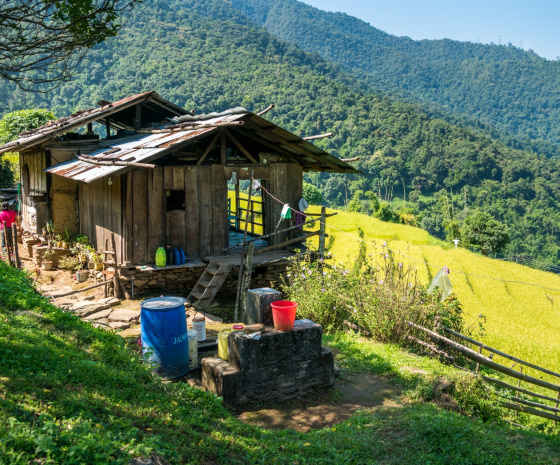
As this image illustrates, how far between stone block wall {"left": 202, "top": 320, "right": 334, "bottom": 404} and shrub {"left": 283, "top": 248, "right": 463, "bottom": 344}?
204 centimetres

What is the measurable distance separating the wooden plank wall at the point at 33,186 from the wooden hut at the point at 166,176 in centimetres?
5

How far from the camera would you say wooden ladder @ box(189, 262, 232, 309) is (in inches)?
407

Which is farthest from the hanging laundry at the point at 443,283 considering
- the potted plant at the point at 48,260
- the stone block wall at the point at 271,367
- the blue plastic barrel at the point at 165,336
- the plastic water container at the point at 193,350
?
the potted plant at the point at 48,260

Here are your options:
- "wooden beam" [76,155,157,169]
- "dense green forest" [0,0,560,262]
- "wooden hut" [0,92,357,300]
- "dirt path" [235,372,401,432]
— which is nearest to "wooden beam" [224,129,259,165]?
"wooden hut" [0,92,357,300]

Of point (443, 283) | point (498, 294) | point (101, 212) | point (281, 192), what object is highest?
point (281, 192)

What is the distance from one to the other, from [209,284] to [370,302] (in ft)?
11.9

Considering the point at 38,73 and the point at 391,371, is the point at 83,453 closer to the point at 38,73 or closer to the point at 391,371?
the point at 391,371

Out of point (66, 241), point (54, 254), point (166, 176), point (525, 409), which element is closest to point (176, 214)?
point (166, 176)

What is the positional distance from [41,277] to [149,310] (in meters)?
7.61

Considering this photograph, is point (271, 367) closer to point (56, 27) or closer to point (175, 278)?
point (56, 27)

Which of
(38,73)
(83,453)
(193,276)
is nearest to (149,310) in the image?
(83,453)

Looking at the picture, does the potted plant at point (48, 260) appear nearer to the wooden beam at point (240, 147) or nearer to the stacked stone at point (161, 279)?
the stacked stone at point (161, 279)

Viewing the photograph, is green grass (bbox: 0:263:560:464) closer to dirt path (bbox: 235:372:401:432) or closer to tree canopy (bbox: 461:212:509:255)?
dirt path (bbox: 235:372:401:432)

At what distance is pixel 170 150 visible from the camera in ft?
33.1
